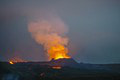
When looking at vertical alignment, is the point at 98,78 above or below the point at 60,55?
below

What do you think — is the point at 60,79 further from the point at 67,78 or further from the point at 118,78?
the point at 118,78

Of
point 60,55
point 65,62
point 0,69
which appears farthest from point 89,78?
point 60,55

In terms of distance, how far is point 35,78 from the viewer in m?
33.7

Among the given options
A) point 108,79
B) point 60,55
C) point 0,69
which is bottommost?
point 108,79

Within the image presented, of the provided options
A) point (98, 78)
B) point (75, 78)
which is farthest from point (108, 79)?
point (75, 78)

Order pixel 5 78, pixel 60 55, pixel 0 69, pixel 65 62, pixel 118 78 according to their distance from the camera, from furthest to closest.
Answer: pixel 60 55, pixel 65 62, pixel 118 78, pixel 0 69, pixel 5 78

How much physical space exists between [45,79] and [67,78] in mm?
5180

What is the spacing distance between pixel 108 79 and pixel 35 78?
17568mm

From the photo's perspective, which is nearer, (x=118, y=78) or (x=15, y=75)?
(x=15, y=75)

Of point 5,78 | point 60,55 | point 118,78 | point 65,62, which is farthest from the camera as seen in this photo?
point 60,55

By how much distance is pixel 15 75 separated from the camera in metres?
31.9

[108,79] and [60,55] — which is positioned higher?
[60,55]

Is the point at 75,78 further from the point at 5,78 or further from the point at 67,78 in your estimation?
the point at 5,78

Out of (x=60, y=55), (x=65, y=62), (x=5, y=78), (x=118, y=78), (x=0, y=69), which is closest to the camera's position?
(x=5, y=78)
